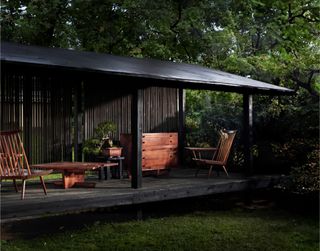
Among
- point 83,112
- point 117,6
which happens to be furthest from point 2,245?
point 117,6

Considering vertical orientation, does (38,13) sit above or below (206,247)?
above

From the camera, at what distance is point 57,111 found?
33.4 ft

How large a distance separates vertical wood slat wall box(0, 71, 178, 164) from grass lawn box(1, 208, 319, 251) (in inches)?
113

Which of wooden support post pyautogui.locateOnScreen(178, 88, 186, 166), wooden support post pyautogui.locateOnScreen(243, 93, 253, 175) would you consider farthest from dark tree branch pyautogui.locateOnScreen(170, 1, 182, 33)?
wooden support post pyautogui.locateOnScreen(243, 93, 253, 175)

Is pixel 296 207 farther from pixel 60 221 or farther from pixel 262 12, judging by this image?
pixel 262 12

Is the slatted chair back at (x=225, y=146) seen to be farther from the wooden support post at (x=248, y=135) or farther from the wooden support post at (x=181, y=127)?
the wooden support post at (x=181, y=127)

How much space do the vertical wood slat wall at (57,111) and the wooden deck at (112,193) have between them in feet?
6.72

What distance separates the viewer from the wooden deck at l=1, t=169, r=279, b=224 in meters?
5.93

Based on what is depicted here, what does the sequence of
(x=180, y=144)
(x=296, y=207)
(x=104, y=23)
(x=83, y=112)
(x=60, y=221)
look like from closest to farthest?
(x=60, y=221) < (x=296, y=207) < (x=83, y=112) < (x=180, y=144) < (x=104, y=23)

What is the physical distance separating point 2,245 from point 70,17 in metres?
11.2

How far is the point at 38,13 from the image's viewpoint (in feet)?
49.4

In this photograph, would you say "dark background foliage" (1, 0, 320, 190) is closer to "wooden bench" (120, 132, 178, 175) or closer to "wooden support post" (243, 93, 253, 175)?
"wooden support post" (243, 93, 253, 175)

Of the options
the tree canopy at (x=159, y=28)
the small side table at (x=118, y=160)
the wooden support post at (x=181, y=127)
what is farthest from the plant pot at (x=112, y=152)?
the tree canopy at (x=159, y=28)

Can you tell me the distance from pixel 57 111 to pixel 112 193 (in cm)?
397
